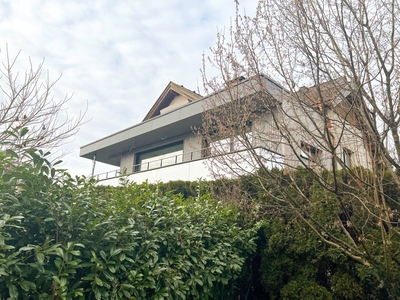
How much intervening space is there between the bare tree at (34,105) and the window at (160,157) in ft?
22.0

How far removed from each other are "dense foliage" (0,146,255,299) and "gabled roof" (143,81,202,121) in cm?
1094

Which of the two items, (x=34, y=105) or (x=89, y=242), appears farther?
(x=34, y=105)

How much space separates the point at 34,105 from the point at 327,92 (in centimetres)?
458

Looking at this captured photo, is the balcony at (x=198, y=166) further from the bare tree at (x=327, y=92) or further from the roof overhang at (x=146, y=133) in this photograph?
the roof overhang at (x=146, y=133)

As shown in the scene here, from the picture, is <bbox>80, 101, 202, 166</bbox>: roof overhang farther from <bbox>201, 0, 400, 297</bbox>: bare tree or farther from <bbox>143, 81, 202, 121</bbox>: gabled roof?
<bbox>201, 0, 400, 297</bbox>: bare tree

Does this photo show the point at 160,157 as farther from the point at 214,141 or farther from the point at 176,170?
the point at 214,141

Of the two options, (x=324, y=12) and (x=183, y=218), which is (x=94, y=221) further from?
(x=324, y=12)

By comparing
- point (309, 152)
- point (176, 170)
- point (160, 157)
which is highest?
point (160, 157)

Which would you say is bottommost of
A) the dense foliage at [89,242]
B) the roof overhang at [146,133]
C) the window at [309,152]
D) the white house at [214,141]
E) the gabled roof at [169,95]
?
the dense foliage at [89,242]

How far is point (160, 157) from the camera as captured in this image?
526 inches

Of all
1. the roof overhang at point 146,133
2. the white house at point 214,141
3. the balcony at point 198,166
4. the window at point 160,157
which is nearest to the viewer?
the white house at point 214,141

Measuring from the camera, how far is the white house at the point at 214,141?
3801mm

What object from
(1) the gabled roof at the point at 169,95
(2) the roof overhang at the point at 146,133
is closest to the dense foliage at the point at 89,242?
(2) the roof overhang at the point at 146,133

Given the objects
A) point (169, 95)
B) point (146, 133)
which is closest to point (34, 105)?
point (146, 133)
